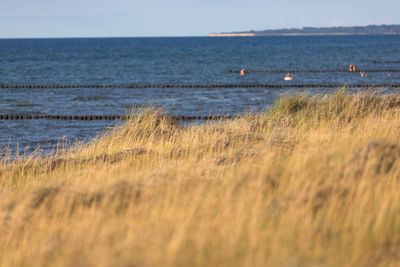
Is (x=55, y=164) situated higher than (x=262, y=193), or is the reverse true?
(x=262, y=193)

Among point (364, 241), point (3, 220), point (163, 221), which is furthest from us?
point (3, 220)

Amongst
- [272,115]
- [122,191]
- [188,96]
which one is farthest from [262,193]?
[188,96]

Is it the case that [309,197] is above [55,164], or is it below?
above

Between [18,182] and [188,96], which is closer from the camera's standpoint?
[18,182]

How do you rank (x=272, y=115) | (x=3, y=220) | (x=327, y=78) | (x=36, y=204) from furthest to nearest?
(x=327, y=78) → (x=272, y=115) → (x=36, y=204) → (x=3, y=220)

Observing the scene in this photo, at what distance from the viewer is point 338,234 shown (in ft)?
15.1

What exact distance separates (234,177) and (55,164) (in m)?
4.74

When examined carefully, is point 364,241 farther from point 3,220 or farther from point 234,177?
point 3,220

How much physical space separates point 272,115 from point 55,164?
6.91 meters

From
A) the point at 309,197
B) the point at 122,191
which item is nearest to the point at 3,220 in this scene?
the point at 122,191

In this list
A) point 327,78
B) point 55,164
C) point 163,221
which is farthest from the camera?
point 327,78

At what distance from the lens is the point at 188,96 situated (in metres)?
30.6

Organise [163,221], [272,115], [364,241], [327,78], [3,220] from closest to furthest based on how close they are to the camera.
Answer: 1. [364,241]
2. [163,221]
3. [3,220]
4. [272,115]
5. [327,78]

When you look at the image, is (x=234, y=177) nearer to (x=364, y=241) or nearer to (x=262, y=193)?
(x=262, y=193)
